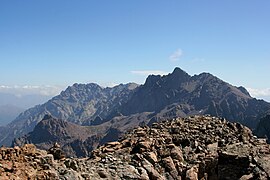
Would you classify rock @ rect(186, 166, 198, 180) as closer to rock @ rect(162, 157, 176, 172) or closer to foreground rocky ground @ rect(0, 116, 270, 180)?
foreground rocky ground @ rect(0, 116, 270, 180)

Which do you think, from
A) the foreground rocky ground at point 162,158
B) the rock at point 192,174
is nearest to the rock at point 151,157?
the foreground rocky ground at point 162,158

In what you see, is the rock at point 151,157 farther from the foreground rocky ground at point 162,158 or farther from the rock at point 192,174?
the rock at point 192,174

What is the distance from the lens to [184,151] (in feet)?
131

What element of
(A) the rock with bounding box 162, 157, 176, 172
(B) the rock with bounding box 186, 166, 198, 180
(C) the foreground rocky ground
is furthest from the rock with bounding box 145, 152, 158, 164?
(B) the rock with bounding box 186, 166, 198, 180

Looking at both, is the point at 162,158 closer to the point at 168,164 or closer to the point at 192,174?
the point at 168,164

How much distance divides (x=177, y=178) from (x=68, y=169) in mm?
11308

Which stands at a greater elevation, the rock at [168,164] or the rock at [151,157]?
the rock at [151,157]

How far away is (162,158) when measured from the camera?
3725 centimetres

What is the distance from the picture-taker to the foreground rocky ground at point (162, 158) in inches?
1136

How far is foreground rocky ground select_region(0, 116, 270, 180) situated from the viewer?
28.8 metres

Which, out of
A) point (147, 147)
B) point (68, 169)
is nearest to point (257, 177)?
point (147, 147)

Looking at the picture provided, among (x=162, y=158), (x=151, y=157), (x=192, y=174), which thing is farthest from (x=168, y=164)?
(x=192, y=174)

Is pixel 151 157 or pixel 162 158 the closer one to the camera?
pixel 151 157

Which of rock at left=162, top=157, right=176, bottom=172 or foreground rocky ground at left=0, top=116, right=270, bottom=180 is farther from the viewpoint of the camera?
rock at left=162, top=157, right=176, bottom=172
